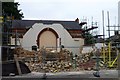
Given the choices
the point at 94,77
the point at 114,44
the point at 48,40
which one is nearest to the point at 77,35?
the point at 48,40

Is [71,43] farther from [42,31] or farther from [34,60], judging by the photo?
[34,60]

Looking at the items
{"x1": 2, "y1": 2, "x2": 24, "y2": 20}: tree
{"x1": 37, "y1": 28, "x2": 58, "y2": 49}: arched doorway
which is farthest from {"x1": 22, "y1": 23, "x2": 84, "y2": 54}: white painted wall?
{"x1": 2, "y1": 2, "x2": 24, "y2": 20}: tree

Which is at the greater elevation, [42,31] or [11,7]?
[11,7]

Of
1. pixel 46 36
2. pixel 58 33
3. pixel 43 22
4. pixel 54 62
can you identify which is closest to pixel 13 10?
pixel 43 22

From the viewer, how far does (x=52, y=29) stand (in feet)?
119

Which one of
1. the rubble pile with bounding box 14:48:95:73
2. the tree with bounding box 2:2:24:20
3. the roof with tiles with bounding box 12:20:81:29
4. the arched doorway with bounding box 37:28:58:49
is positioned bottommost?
the rubble pile with bounding box 14:48:95:73

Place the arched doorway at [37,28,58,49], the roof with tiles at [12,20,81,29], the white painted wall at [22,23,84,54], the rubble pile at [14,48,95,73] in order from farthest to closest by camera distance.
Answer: the roof with tiles at [12,20,81,29], the arched doorway at [37,28,58,49], the white painted wall at [22,23,84,54], the rubble pile at [14,48,95,73]

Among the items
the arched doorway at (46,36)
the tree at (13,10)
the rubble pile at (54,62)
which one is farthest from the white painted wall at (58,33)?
the rubble pile at (54,62)

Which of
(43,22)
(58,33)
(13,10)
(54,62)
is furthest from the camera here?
(13,10)

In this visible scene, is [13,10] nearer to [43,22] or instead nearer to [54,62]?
[43,22]

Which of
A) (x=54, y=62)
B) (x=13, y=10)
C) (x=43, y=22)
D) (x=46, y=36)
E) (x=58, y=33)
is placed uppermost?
(x=13, y=10)

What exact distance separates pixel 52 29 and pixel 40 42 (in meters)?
2.29

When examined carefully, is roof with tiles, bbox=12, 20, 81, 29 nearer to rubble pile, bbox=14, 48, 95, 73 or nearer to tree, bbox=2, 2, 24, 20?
tree, bbox=2, 2, 24, 20

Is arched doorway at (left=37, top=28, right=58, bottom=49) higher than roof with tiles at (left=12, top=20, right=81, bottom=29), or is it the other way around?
roof with tiles at (left=12, top=20, right=81, bottom=29)
